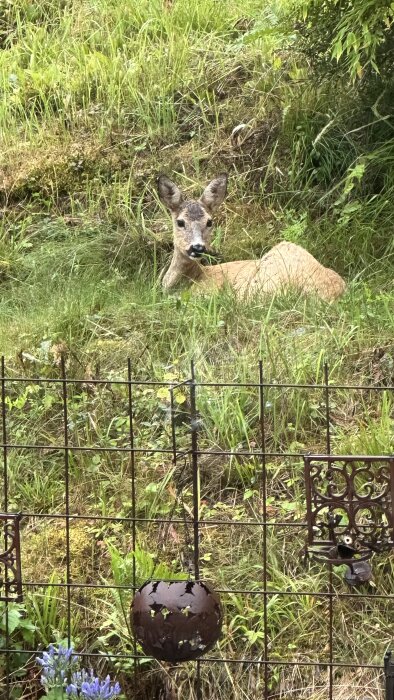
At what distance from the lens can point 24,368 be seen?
5.68 m

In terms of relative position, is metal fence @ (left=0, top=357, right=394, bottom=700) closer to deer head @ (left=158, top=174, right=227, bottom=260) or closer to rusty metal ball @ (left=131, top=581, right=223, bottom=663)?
rusty metal ball @ (left=131, top=581, right=223, bottom=663)

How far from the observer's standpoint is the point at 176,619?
3.39m

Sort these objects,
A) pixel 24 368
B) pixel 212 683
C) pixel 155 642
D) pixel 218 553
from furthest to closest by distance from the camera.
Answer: pixel 24 368 < pixel 218 553 < pixel 212 683 < pixel 155 642

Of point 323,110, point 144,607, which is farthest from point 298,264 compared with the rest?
point 144,607

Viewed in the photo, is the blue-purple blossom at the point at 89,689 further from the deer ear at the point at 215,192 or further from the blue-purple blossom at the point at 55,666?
the deer ear at the point at 215,192

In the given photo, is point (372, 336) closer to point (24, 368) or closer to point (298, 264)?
point (298, 264)

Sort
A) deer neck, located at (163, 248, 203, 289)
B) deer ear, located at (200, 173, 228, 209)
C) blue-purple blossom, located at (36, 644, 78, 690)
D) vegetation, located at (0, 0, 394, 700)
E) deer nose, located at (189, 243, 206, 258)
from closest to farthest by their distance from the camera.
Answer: blue-purple blossom, located at (36, 644, 78, 690) < vegetation, located at (0, 0, 394, 700) < deer nose, located at (189, 243, 206, 258) < deer neck, located at (163, 248, 203, 289) < deer ear, located at (200, 173, 228, 209)

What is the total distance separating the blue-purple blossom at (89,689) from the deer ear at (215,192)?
13.7 ft

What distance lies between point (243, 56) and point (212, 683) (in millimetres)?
5834

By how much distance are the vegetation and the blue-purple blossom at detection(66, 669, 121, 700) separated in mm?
346

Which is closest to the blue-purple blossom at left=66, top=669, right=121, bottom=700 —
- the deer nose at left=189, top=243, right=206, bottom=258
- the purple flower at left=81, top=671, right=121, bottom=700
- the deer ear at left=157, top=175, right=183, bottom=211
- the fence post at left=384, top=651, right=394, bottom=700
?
the purple flower at left=81, top=671, right=121, bottom=700

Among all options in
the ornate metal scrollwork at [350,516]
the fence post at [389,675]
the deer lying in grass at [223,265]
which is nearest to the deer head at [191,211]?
the deer lying in grass at [223,265]

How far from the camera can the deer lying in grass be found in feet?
21.3

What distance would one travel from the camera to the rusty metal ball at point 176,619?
3.40 m
